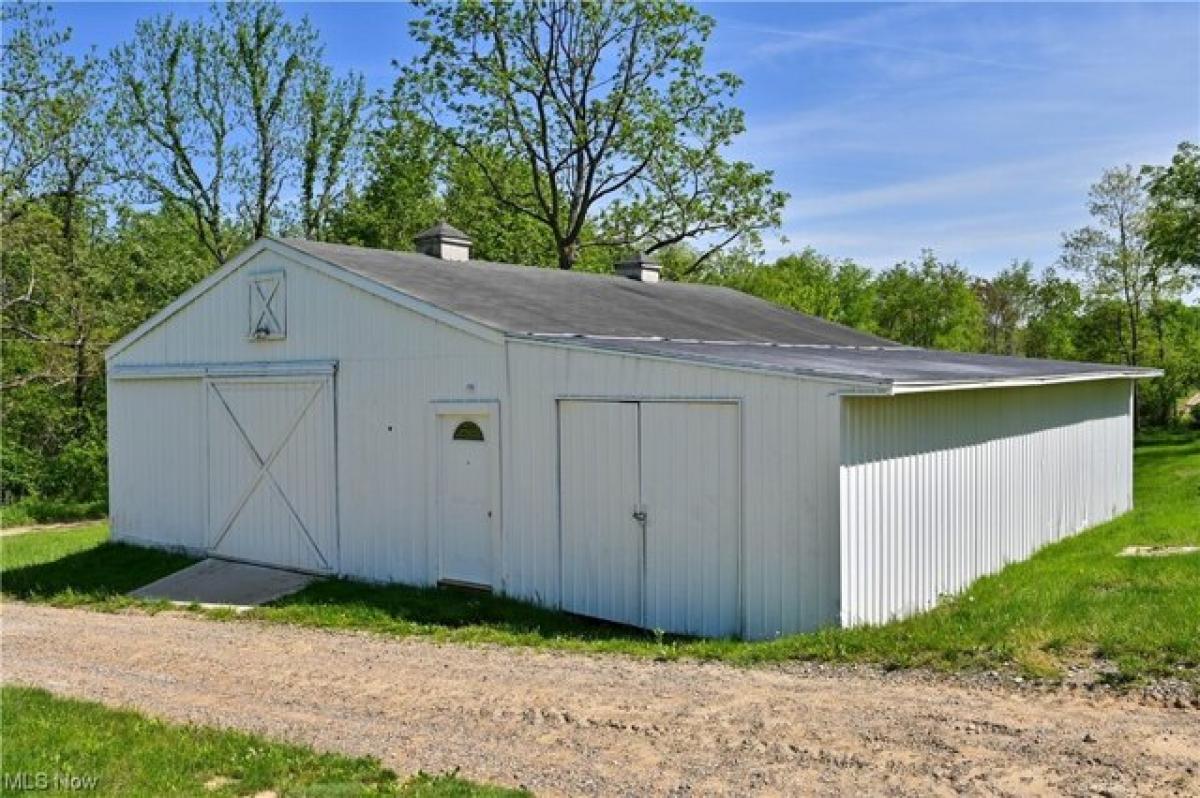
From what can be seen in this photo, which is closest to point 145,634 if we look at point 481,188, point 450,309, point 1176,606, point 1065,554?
point 450,309

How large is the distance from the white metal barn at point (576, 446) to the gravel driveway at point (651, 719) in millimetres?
1610

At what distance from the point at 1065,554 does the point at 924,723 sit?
7.11 meters

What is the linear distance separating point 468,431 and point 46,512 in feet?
55.1

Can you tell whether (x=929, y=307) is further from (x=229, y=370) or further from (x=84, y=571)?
(x=84, y=571)

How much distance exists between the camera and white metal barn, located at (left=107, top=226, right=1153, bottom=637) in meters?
9.21

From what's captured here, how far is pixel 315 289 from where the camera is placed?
13297mm

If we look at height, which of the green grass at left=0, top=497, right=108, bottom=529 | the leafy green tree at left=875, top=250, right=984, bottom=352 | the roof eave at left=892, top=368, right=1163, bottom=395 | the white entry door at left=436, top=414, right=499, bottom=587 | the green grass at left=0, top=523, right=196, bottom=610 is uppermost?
the leafy green tree at left=875, top=250, right=984, bottom=352

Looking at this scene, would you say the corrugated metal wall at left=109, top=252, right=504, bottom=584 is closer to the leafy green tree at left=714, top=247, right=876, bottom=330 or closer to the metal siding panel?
the metal siding panel

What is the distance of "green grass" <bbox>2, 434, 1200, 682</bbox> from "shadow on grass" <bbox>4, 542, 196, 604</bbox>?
0.11 feet

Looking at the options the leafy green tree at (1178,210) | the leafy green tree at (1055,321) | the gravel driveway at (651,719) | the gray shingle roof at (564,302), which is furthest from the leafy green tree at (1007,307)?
the gravel driveway at (651,719)

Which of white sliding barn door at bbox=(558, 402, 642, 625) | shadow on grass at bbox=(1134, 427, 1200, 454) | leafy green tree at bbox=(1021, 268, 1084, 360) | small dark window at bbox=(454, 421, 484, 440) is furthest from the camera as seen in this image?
leafy green tree at bbox=(1021, 268, 1084, 360)

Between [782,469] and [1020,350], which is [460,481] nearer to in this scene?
[782,469]

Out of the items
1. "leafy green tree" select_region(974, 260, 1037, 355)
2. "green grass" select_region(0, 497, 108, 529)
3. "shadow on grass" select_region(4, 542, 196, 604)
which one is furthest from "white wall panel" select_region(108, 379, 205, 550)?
"leafy green tree" select_region(974, 260, 1037, 355)

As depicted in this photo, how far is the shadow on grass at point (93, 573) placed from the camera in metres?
13.4
